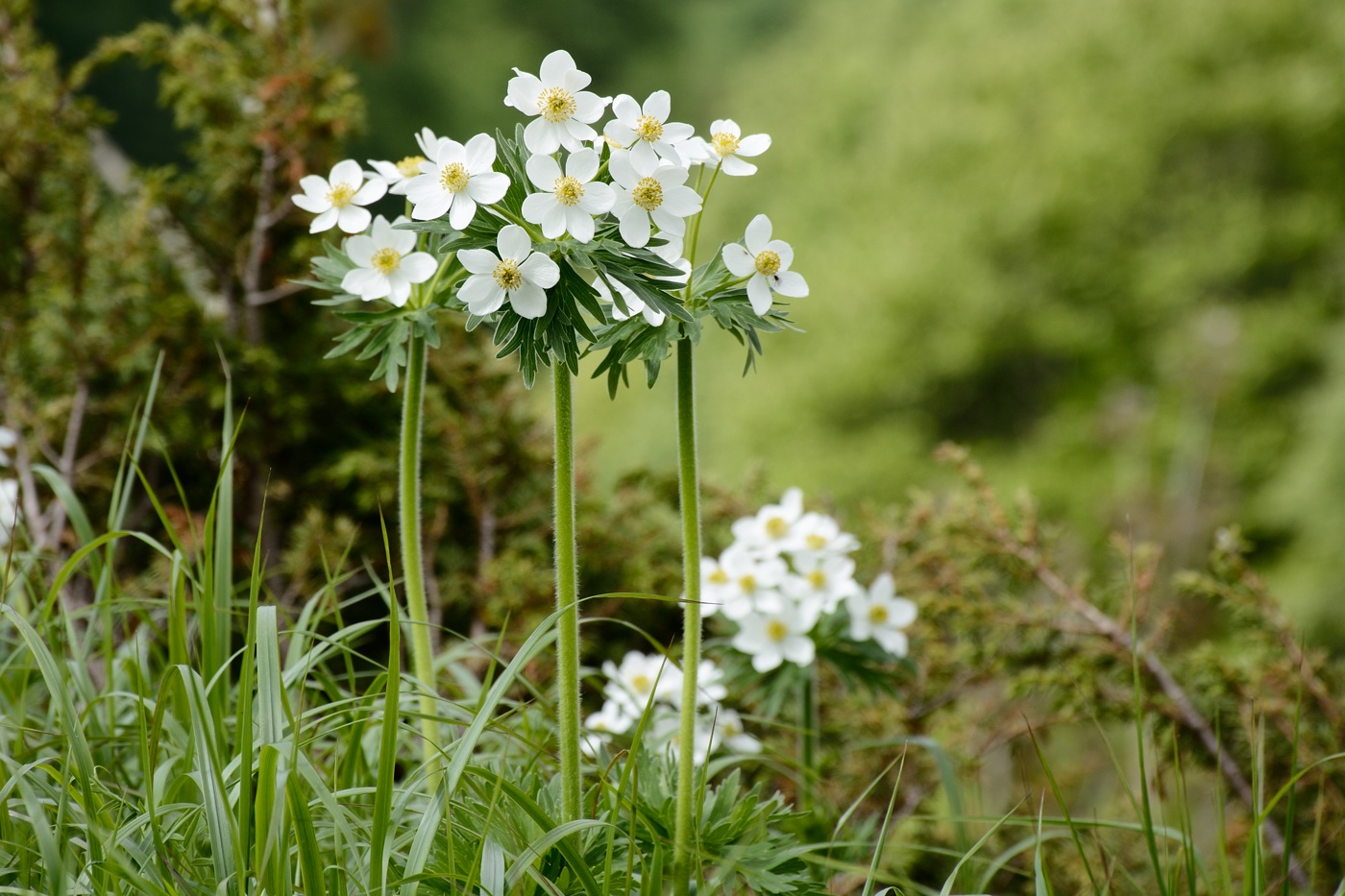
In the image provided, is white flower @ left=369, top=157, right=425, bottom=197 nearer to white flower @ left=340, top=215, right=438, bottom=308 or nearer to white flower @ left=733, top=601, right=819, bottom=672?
white flower @ left=340, top=215, right=438, bottom=308

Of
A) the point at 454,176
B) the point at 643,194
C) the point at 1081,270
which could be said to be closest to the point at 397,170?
the point at 454,176

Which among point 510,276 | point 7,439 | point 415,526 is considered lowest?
point 415,526

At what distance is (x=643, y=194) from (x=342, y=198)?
14.5 inches

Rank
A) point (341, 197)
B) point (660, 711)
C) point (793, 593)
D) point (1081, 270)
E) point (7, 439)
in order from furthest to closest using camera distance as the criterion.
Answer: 1. point (1081, 270)
2. point (7, 439)
3. point (660, 711)
4. point (793, 593)
5. point (341, 197)

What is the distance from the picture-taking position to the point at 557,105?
3.06 ft

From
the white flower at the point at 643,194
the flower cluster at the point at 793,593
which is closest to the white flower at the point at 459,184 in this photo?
the white flower at the point at 643,194

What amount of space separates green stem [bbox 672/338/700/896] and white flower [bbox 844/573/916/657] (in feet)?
1.91

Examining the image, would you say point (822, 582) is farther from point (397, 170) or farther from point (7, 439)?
point (7, 439)

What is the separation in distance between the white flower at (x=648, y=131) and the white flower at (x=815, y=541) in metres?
0.75

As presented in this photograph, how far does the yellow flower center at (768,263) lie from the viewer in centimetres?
98

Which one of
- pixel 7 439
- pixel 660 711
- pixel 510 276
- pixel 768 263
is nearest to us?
pixel 510 276

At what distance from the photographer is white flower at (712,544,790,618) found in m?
1.51

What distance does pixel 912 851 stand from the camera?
1.82 metres

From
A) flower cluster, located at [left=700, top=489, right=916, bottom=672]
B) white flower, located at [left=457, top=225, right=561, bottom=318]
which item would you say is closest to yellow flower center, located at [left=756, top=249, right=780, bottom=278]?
white flower, located at [left=457, top=225, right=561, bottom=318]
